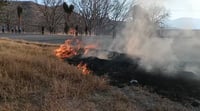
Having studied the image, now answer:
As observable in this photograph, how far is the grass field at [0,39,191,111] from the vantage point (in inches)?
348

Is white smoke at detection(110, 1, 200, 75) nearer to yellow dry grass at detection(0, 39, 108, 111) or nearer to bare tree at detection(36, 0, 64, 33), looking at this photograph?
yellow dry grass at detection(0, 39, 108, 111)

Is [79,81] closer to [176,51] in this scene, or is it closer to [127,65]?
[127,65]

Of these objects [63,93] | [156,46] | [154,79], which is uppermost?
[156,46]

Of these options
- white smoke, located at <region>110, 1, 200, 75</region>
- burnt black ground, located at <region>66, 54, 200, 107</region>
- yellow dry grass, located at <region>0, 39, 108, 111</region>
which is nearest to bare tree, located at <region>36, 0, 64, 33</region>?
white smoke, located at <region>110, 1, 200, 75</region>

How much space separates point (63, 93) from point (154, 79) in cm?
398

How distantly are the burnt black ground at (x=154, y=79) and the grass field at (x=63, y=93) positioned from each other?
0.63 m

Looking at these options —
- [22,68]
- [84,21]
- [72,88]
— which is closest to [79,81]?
[72,88]

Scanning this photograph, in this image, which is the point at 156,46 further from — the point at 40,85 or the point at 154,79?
the point at 40,85

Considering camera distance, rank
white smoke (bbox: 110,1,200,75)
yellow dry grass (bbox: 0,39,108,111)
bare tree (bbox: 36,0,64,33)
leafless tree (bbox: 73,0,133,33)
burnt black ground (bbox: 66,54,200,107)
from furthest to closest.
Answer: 1. bare tree (bbox: 36,0,64,33)
2. leafless tree (bbox: 73,0,133,33)
3. white smoke (bbox: 110,1,200,75)
4. burnt black ground (bbox: 66,54,200,107)
5. yellow dry grass (bbox: 0,39,108,111)

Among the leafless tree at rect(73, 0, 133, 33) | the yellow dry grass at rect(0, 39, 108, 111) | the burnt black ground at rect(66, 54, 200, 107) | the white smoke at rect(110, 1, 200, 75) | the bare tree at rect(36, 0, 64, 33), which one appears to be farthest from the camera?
the bare tree at rect(36, 0, 64, 33)

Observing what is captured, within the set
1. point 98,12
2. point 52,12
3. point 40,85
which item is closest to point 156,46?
point 40,85

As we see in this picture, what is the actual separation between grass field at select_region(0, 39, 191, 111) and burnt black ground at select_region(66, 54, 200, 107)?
63 centimetres

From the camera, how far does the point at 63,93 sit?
9430 millimetres

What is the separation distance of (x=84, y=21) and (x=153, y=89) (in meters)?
47.2
